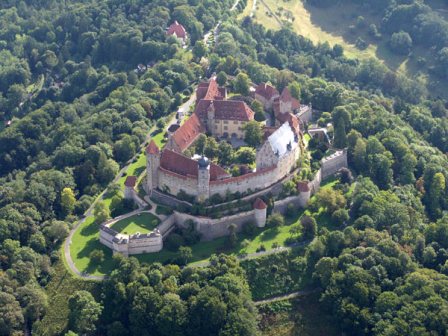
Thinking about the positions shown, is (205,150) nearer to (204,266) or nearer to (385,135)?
(204,266)

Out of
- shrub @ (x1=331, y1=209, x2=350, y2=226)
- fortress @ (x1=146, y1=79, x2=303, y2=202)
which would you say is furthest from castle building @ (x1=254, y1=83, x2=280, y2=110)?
shrub @ (x1=331, y1=209, x2=350, y2=226)

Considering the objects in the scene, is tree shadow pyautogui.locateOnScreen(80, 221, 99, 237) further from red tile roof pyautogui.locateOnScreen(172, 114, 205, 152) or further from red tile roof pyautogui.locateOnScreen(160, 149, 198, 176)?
red tile roof pyautogui.locateOnScreen(172, 114, 205, 152)

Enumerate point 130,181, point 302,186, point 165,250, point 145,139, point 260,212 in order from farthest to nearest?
point 145,139 < point 130,181 < point 302,186 < point 260,212 < point 165,250

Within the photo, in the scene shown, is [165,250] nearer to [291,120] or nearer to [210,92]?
[291,120]

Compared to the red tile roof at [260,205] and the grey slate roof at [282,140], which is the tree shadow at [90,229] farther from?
the grey slate roof at [282,140]

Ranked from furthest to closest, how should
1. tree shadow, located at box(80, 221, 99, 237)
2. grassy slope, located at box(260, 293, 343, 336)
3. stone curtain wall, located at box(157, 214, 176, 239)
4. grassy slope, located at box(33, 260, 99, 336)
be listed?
tree shadow, located at box(80, 221, 99, 237) → stone curtain wall, located at box(157, 214, 176, 239) → grassy slope, located at box(260, 293, 343, 336) → grassy slope, located at box(33, 260, 99, 336)

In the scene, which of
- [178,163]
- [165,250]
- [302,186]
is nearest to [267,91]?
[302,186]

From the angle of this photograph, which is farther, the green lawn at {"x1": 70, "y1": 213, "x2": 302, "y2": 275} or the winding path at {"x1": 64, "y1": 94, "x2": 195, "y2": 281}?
the green lawn at {"x1": 70, "y1": 213, "x2": 302, "y2": 275}
